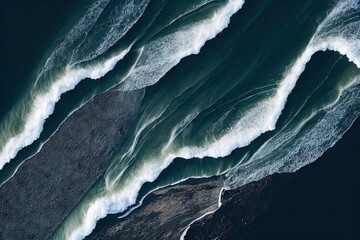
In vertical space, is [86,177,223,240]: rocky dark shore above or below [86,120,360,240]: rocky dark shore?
above

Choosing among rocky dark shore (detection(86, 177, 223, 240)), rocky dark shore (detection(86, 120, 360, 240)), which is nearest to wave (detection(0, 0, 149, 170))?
rocky dark shore (detection(86, 177, 223, 240))

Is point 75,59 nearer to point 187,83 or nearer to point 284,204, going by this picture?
point 187,83

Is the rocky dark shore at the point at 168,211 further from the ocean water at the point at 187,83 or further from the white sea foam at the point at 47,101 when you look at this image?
→ the white sea foam at the point at 47,101

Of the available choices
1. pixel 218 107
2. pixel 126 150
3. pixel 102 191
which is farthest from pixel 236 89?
pixel 102 191

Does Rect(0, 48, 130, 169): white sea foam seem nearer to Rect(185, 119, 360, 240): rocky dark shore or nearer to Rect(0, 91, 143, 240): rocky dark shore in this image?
Rect(0, 91, 143, 240): rocky dark shore

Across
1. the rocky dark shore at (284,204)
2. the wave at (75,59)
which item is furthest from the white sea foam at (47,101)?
the rocky dark shore at (284,204)
